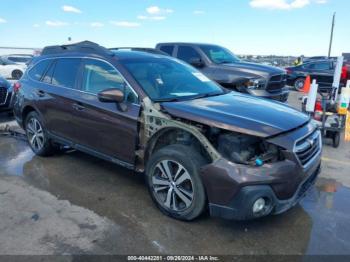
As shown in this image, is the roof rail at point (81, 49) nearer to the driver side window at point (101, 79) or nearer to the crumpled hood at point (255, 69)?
the driver side window at point (101, 79)

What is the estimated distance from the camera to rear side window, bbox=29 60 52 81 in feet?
18.0

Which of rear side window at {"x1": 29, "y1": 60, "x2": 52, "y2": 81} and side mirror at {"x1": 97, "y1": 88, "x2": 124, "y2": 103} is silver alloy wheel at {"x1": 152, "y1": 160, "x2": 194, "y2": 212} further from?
rear side window at {"x1": 29, "y1": 60, "x2": 52, "y2": 81}

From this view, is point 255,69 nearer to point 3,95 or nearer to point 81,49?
point 81,49

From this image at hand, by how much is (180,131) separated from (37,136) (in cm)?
311

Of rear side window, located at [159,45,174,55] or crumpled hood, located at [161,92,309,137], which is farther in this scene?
rear side window, located at [159,45,174,55]

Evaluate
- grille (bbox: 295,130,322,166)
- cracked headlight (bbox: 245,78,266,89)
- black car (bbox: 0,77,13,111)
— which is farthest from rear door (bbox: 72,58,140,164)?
black car (bbox: 0,77,13,111)

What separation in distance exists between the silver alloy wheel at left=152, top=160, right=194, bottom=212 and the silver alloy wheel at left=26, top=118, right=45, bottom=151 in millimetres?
2685

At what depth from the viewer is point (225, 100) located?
13.2ft

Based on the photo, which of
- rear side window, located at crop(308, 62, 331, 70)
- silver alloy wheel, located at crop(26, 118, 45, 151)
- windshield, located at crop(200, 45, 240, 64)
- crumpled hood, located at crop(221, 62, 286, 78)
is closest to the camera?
silver alloy wheel, located at crop(26, 118, 45, 151)

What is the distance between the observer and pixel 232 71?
27.6ft

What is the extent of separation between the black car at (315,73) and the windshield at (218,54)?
871 centimetres

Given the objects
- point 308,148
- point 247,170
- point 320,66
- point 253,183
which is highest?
point 320,66

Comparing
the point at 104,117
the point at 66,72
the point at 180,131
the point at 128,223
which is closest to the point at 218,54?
the point at 66,72

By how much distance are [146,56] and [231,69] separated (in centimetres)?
421
